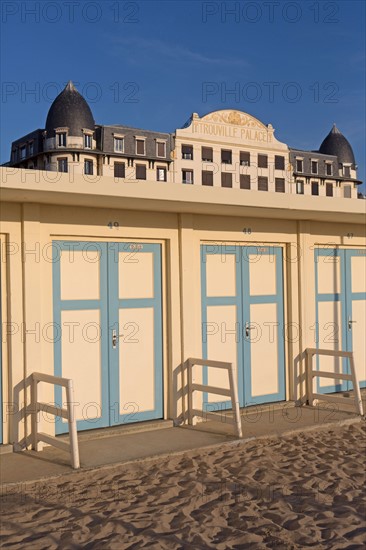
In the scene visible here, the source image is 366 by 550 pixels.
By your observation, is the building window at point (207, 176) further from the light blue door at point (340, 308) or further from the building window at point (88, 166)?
the light blue door at point (340, 308)

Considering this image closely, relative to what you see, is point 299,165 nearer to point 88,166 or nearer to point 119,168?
point 119,168

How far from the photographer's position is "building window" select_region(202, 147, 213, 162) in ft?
225

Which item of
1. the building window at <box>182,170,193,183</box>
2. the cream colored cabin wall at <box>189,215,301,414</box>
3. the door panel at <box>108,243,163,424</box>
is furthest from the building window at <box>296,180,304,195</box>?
the door panel at <box>108,243,163,424</box>

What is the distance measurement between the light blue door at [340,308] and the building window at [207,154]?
59667mm

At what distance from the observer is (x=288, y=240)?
360 inches

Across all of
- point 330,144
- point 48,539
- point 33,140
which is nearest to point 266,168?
point 330,144

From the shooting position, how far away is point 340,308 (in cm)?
970

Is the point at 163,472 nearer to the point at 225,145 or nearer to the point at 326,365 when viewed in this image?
the point at 326,365

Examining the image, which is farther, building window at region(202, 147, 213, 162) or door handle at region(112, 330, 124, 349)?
building window at region(202, 147, 213, 162)

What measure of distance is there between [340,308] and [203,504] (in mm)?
5106

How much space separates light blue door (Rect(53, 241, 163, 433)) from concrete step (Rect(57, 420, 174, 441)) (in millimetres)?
82

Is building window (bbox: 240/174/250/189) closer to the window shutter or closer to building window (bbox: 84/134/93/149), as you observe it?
the window shutter

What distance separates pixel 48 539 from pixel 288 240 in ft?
18.7

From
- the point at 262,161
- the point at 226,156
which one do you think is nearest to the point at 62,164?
the point at 226,156
